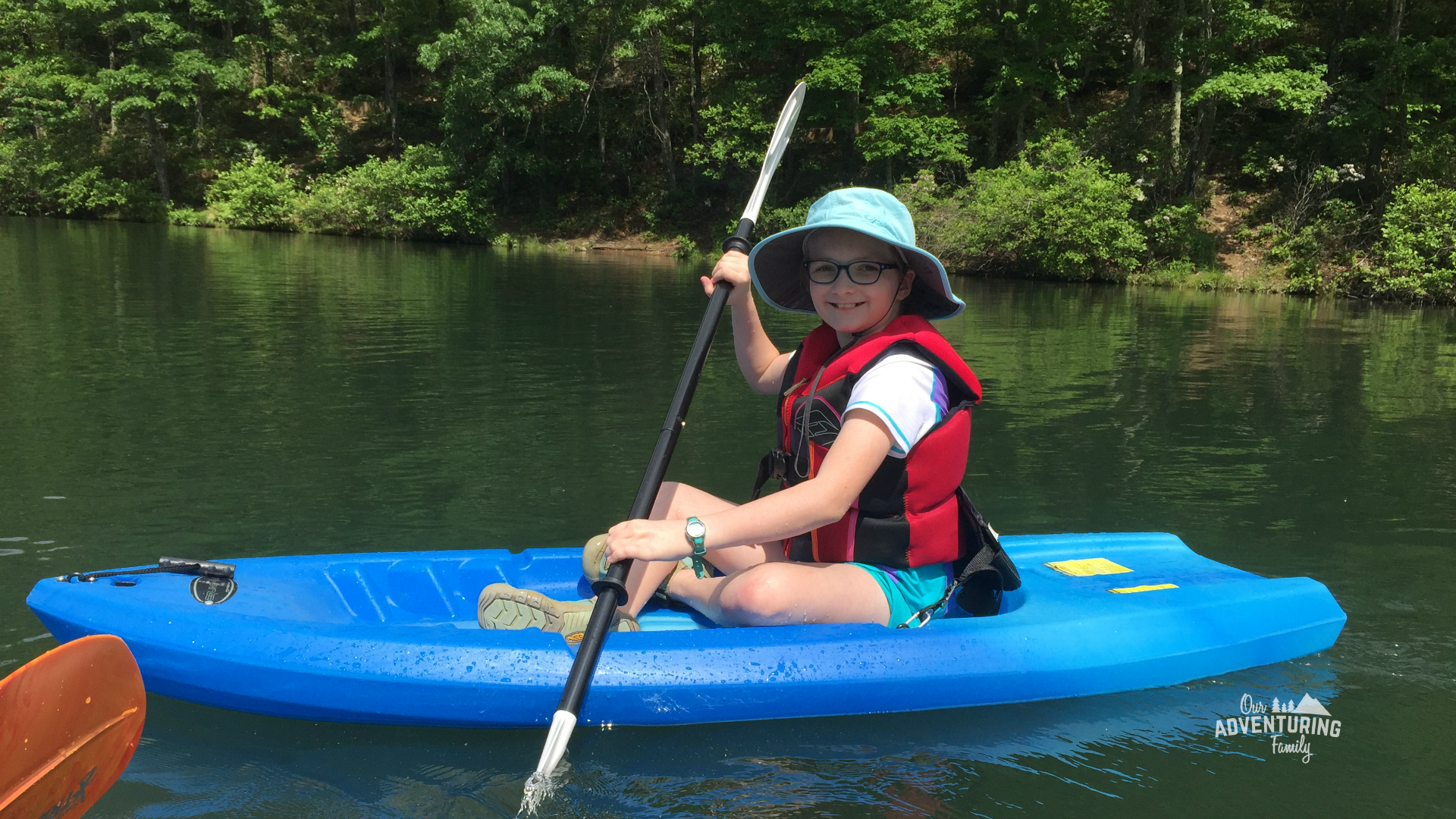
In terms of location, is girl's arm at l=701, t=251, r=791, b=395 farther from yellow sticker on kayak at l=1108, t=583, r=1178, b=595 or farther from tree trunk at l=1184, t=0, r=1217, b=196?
tree trunk at l=1184, t=0, r=1217, b=196

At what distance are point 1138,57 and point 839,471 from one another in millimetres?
20344

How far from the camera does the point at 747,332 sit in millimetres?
3105

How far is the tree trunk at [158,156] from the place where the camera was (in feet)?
86.3

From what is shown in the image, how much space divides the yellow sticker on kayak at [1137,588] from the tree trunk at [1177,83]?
17.8 meters

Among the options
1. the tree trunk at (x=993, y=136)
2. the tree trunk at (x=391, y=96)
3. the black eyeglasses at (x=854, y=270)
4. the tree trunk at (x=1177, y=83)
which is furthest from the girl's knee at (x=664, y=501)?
the tree trunk at (x=391, y=96)

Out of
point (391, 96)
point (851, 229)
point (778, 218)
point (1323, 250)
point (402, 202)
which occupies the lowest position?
point (851, 229)

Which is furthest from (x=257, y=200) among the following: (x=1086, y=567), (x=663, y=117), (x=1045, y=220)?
(x=1086, y=567)

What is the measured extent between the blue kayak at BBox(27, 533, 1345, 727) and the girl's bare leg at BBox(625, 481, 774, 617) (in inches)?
5.6

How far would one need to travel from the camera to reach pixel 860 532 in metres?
2.73

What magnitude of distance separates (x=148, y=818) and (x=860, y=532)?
5.71 feet

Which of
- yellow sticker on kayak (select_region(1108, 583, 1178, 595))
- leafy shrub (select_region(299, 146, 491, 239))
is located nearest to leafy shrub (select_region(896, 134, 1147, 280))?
leafy shrub (select_region(299, 146, 491, 239))

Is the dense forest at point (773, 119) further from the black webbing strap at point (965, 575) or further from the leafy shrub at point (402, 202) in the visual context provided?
the black webbing strap at point (965, 575)

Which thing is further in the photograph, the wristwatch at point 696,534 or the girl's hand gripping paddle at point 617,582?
the girl's hand gripping paddle at point 617,582

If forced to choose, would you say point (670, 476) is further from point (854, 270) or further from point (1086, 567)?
point (854, 270)
